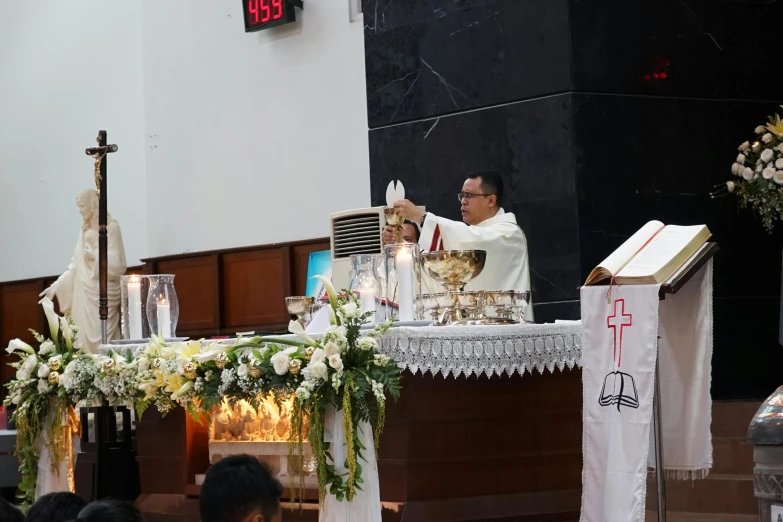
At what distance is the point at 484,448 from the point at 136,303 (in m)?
1.88

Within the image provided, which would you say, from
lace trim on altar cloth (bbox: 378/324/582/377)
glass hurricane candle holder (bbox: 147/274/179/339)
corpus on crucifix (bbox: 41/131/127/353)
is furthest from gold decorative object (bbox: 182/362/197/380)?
corpus on crucifix (bbox: 41/131/127/353)

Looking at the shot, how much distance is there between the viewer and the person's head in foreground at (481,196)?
274 inches

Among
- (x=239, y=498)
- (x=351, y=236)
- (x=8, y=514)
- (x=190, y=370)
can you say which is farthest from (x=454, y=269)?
(x=8, y=514)

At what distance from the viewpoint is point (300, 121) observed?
10789 millimetres

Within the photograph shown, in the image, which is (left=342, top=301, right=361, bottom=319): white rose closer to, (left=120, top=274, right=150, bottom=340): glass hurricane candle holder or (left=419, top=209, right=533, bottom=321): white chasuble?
(left=120, top=274, right=150, bottom=340): glass hurricane candle holder

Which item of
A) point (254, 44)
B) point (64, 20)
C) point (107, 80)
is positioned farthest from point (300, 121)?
point (64, 20)

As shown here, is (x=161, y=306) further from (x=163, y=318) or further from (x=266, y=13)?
(x=266, y=13)

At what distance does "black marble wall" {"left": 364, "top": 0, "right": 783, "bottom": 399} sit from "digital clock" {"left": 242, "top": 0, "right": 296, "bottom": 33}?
2219mm

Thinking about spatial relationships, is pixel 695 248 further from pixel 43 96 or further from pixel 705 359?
pixel 43 96

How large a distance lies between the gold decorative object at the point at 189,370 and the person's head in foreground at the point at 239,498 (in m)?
1.80

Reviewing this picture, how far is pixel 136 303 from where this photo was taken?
5918 millimetres

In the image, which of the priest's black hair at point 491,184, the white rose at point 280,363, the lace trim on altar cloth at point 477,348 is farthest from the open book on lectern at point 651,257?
the priest's black hair at point 491,184

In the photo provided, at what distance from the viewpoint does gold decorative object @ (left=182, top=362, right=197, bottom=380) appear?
4.95 m

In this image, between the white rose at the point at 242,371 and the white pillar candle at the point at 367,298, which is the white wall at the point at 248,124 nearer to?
the white pillar candle at the point at 367,298
